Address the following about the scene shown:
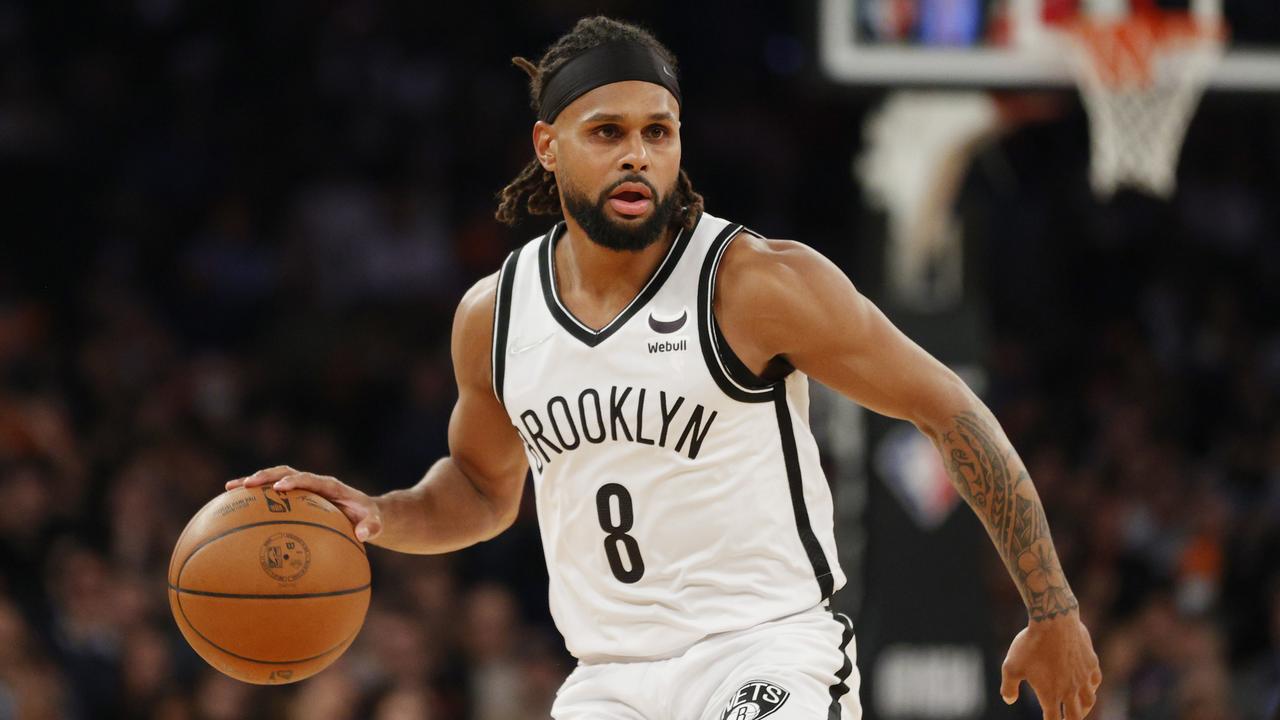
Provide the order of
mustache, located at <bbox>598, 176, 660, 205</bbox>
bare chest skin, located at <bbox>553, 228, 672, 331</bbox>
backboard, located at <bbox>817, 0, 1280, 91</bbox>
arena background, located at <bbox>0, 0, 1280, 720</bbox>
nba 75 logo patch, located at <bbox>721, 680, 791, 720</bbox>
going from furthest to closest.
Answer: arena background, located at <bbox>0, 0, 1280, 720</bbox> < backboard, located at <bbox>817, 0, 1280, 91</bbox> < bare chest skin, located at <bbox>553, 228, 672, 331</bbox> < mustache, located at <bbox>598, 176, 660, 205</bbox> < nba 75 logo patch, located at <bbox>721, 680, 791, 720</bbox>

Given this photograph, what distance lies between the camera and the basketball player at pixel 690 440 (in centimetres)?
385

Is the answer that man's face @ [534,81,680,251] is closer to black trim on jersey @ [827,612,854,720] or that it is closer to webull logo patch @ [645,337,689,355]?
webull logo patch @ [645,337,689,355]

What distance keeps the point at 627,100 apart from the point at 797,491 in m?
1.01

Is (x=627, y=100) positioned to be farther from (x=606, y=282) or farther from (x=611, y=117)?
(x=606, y=282)

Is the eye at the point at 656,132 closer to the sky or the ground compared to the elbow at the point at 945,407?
closer to the sky

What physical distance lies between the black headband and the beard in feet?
0.78

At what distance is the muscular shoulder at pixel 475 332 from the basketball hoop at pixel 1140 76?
4650mm

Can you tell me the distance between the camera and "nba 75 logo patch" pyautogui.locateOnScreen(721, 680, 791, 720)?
3.62 metres

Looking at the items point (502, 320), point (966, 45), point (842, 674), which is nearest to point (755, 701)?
point (842, 674)

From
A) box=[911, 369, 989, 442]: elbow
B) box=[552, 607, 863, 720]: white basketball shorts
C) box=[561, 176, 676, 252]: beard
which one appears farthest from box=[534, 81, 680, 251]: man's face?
box=[552, 607, 863, 720]: white basketball shorts

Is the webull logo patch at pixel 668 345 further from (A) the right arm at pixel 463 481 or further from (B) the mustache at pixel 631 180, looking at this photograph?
(A) the right arm at pixel 463 481

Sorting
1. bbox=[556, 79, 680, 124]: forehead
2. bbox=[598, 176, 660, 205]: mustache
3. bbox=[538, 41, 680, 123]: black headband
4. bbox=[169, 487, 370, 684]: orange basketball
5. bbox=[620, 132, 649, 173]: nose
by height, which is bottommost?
bbox=[169, 487, 370, 684]: orange basketball

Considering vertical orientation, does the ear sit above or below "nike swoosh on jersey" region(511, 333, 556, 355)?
above

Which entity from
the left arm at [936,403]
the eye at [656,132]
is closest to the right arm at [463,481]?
the eye at [656,132]
